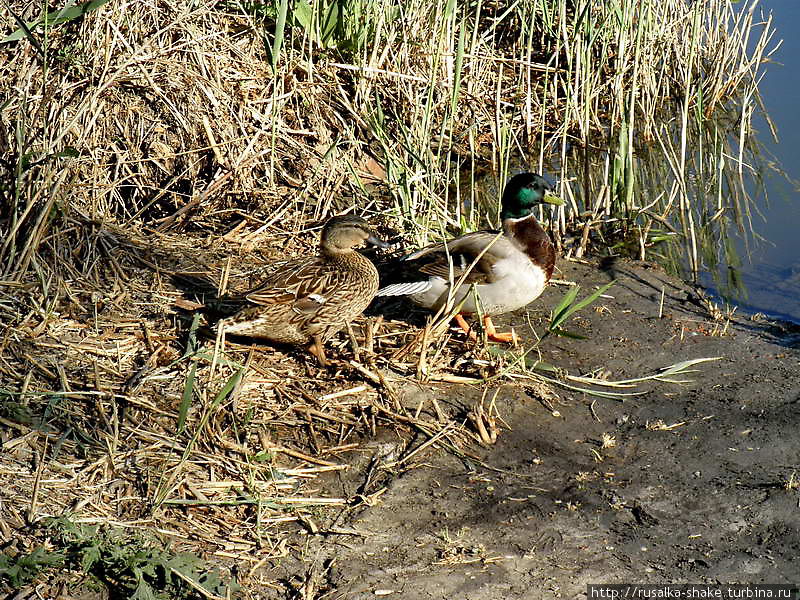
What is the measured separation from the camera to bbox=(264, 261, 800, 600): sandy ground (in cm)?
298

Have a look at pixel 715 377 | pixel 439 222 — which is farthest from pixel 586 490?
pixel 439 222

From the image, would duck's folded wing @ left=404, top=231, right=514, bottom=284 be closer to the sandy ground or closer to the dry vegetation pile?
the dry vegetation pile

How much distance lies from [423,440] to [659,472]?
91 cm

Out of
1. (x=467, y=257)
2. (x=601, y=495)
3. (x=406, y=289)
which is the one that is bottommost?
(x=601, y=495)

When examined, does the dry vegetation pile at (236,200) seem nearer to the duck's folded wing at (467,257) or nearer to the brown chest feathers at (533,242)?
the duck's folded wing at (467,257)

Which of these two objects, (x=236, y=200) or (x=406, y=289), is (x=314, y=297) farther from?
(x=236, y=200)

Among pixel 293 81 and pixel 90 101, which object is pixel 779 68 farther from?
pixel 90 101

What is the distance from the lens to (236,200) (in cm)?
552

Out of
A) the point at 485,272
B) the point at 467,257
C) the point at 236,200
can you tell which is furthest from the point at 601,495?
the point at 236,200

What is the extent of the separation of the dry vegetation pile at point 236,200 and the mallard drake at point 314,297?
0.50 ft

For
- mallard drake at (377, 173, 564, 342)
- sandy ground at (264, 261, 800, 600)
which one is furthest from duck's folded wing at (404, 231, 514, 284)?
sandy ground at (264, 261, 800, 600)

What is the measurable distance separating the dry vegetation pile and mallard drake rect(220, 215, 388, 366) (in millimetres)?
154

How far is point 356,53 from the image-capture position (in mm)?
5816

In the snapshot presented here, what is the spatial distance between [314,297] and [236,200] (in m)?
1.70
